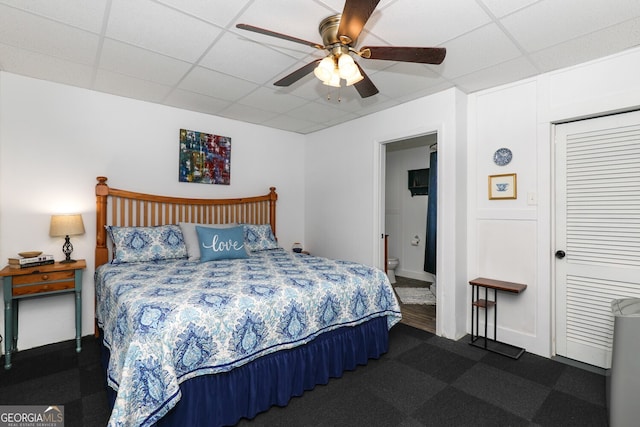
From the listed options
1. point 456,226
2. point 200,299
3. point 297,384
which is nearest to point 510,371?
point 456,226

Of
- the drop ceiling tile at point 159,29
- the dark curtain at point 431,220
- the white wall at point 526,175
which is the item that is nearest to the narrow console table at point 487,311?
the white wall at point 526,175

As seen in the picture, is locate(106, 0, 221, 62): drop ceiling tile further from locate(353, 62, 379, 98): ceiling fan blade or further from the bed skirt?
the bed skirt

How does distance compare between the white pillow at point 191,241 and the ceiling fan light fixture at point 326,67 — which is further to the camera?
the white pillow at point 191,241

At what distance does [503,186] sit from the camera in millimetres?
2924

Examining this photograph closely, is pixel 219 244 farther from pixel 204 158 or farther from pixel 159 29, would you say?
pixel 159 29

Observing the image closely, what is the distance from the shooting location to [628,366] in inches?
66.7

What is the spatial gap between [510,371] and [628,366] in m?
0.87

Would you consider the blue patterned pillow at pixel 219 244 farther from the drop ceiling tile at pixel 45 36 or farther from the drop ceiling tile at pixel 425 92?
the drop ceiling tile at pixel 425 92

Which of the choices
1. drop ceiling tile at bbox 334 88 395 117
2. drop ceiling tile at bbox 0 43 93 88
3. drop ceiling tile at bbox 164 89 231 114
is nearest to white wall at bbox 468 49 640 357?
drop ceiling tile at bbox 334 88 395 117

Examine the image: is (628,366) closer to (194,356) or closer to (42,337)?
(194,356)

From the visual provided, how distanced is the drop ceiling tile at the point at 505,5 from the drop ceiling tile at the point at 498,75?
704 millimetres

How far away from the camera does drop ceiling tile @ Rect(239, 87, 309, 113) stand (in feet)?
10.4

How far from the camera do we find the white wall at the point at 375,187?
301 centimetres

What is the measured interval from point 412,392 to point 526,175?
82.1 inches
